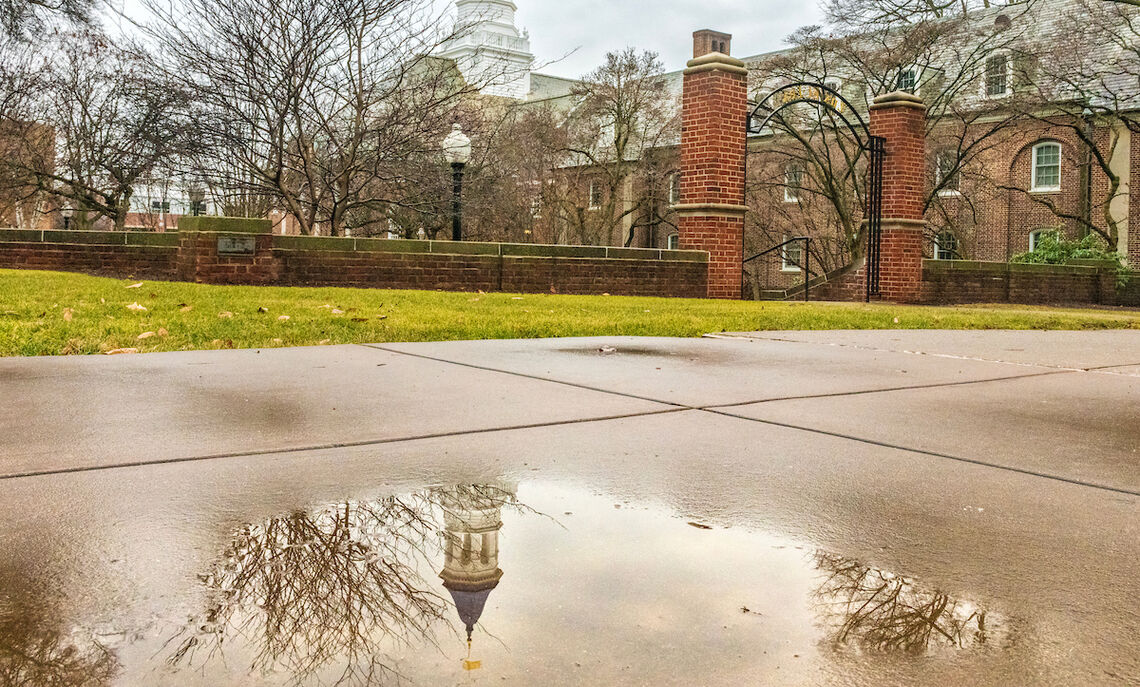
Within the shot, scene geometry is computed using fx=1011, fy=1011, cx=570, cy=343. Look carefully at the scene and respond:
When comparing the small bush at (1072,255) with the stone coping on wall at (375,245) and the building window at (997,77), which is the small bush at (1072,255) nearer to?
the building window at (997,77)

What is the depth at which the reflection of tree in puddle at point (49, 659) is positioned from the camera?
156 centimetres

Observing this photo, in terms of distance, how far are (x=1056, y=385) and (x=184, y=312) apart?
6559mm

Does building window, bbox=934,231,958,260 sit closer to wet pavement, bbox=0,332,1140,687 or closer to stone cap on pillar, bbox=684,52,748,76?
stone cap on pillar, bbox=684,52,748,76

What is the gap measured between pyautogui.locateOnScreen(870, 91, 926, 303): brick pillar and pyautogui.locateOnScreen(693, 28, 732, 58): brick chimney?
115 ft

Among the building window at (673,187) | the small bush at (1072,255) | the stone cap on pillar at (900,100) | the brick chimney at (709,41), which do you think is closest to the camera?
the stone cap on pillar at (900,100)

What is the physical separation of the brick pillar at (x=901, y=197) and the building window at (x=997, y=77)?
12.1 m

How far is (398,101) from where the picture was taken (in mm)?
18062

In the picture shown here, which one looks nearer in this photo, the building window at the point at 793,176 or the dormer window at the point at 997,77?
the dormer window at the point at 997,77

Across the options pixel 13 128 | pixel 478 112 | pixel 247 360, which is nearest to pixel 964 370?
pixel 247 360

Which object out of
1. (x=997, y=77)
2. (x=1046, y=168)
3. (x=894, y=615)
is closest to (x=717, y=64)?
(x=894, y=615)

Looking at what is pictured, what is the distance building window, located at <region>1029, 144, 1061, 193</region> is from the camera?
36500mm

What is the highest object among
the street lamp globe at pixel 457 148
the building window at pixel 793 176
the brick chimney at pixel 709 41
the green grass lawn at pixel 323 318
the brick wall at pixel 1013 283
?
the brick chimney at pixel 709 41

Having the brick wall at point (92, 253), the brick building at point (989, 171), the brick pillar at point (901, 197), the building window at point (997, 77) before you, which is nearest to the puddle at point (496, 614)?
the brick wall at point (92, 253)

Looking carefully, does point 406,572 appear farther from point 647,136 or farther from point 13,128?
point 647,136
